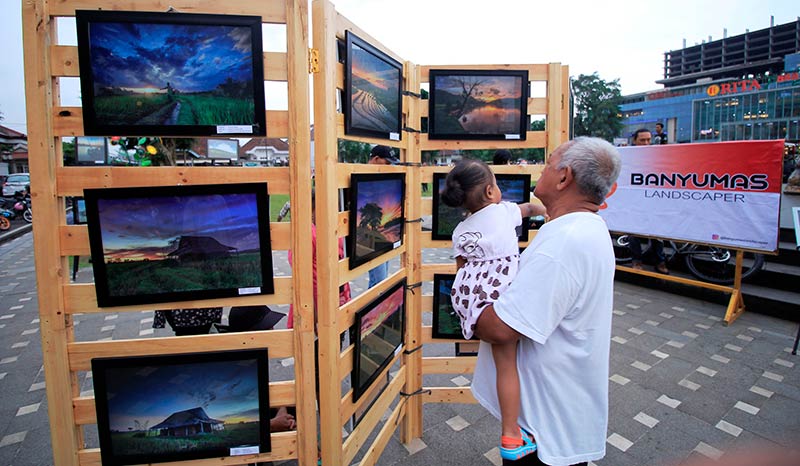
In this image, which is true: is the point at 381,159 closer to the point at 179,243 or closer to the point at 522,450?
the point at 179,243

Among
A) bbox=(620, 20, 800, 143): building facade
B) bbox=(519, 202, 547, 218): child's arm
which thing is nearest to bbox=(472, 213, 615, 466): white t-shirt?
bbox=(519, 202, 547, 218): child's arm

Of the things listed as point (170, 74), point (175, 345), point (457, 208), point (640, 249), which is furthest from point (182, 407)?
point (640, 249)

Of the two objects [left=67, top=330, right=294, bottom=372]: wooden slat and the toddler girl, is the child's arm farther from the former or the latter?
[left=67, top=330, right=294, bottom=372]: wooden slat

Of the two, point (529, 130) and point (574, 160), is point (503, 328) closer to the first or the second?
point (574, 160)

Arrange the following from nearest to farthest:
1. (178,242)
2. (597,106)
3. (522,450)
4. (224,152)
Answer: (522,450) → (178,242) → (224,152) → (597,106)

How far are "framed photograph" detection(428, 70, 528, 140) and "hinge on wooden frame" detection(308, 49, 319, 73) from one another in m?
1.02

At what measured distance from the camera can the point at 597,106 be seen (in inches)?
1736

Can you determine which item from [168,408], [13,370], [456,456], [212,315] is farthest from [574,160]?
[13,370]

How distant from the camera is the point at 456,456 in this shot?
286cm

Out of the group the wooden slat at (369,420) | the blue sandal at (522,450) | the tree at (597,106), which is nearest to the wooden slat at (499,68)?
the wooden slat at (369,420)

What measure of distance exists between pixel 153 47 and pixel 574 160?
1628 millimetres

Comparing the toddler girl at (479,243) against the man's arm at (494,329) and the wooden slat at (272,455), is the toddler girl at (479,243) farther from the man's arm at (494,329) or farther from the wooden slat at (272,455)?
the wooden slat at (272,455)

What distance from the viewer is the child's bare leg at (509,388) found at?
5.01 ft

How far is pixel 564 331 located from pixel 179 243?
5.06 feet
